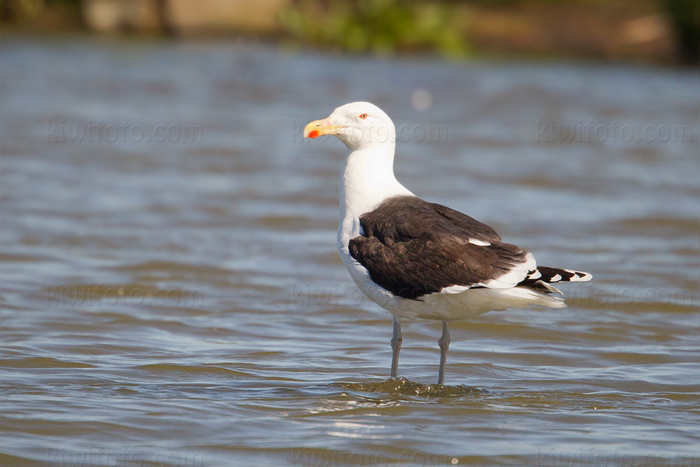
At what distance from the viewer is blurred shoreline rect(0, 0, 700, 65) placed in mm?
34406

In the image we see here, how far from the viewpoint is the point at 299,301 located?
853cm

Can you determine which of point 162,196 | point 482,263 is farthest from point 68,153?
point 482,263

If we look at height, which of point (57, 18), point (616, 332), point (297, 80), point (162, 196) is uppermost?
point (57, 18)

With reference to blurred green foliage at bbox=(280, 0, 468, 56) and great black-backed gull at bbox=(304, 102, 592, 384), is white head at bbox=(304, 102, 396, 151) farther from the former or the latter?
blurred green foliage at bbox=(280, 0, 468, 56)

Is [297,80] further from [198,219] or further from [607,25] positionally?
[607,25]

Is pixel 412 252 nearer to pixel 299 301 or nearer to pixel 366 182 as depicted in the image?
pixel 366 182

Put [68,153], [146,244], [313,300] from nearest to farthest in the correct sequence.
Answer: 1. [313,300]
2. [146,244]
3. [68,153]

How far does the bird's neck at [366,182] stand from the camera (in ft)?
20.5

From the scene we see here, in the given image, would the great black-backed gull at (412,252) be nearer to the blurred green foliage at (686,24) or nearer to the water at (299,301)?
the water at (299,301)

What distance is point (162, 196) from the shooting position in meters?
12.2

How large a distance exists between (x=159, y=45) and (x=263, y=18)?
604cm

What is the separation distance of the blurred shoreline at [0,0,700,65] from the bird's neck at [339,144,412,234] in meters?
27.7

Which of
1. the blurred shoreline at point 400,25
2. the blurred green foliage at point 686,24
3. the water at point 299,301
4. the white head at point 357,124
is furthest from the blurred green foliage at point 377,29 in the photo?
the white head at point 357,124

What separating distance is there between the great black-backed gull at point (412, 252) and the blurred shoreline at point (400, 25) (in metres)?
27.7
